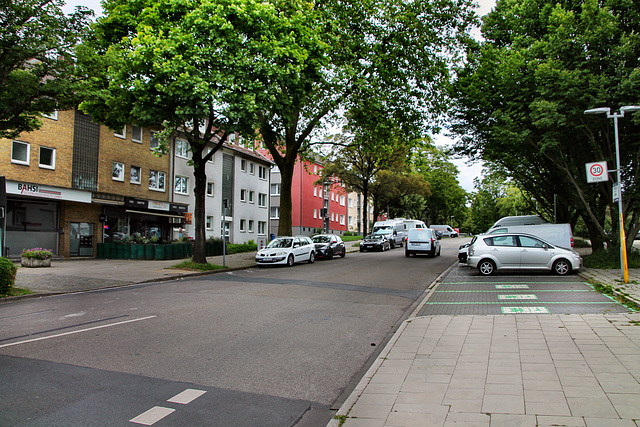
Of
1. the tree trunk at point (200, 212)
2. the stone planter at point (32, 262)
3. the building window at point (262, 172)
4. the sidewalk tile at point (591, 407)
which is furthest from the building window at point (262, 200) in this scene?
the sidewalk tile at point (591, 407)

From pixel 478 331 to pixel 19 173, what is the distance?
21.9m

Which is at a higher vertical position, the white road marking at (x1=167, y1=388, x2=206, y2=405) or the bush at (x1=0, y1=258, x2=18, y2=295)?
the bush at (x1=0, y1=258, x2=18, y2=295)

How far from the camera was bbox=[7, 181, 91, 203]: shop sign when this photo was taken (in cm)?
2078

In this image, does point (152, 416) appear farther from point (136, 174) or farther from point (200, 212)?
point (136, 174)

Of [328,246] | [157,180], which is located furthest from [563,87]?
[157,180]

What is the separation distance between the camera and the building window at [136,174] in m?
28.0

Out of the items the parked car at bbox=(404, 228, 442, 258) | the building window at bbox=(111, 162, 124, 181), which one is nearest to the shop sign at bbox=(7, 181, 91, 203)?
the building window at bbox=(111, 162, 124, 181)

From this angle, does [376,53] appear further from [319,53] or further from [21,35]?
[21,35]

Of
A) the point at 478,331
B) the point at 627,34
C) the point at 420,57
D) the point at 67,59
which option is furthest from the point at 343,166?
the point at 478,331

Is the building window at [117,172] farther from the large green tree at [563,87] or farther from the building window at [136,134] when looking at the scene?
the large green tree at [563,87]

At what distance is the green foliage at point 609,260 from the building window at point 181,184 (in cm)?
2539

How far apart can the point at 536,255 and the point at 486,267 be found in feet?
5.45

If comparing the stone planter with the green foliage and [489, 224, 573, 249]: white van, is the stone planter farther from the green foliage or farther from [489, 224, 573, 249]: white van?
the green foliage

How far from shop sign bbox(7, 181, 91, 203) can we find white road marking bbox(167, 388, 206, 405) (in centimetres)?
2046
